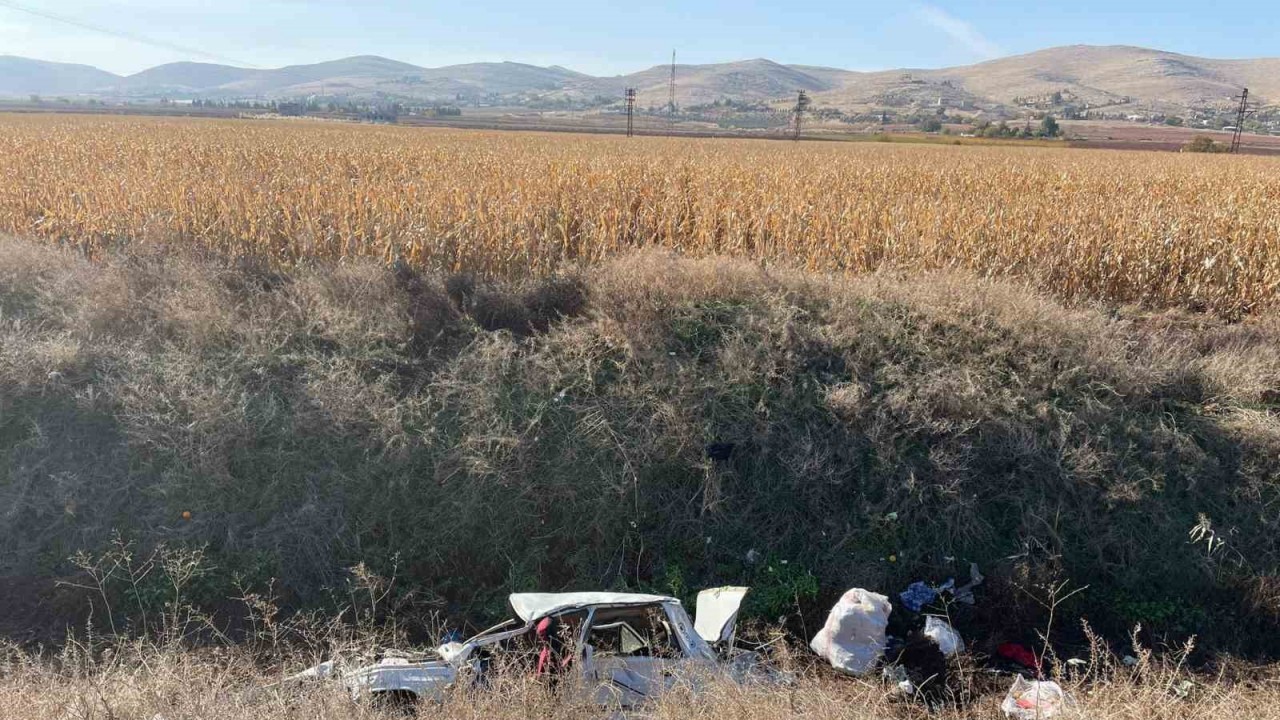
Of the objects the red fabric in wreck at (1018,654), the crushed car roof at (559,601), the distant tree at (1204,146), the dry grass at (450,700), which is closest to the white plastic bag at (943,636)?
the red fabric in wreck at (1018,654)

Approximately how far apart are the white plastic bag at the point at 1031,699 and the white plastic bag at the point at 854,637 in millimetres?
694

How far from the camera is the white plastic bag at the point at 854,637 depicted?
4219 mm

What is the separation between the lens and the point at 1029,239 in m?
7.54

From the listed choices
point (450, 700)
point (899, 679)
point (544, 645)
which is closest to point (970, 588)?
point (899, 679)

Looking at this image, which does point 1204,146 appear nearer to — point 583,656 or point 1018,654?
point 1018,654

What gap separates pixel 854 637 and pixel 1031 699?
931mm

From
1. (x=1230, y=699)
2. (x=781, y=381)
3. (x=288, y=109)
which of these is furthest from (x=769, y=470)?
(x=288, y=109)

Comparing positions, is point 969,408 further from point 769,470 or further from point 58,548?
point 58,548

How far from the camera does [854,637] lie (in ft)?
14.1

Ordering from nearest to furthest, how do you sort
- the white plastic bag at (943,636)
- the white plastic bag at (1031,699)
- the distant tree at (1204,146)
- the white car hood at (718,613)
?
the white plastic bag at (1031,699)
the white car hood at (718,613)
the white plastic bag at (943,636)
the distant tree at (1204,146)

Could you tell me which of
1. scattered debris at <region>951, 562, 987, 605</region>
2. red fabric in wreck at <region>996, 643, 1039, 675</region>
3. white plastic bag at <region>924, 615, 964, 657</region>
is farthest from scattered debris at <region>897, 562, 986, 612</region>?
red fabric in wreck at <region>996, 643, 1039, 675</region>

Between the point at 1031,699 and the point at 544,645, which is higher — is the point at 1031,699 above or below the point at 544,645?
below

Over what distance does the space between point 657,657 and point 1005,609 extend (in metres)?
2.55

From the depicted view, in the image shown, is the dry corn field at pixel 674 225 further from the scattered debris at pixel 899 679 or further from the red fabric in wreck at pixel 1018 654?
the scattered debris at pixel 899 679
